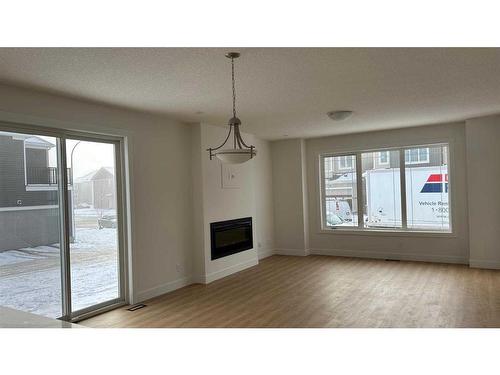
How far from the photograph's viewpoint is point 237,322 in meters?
4.01

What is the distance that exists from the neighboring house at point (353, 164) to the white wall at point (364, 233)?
0.75ft

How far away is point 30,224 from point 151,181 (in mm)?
1631

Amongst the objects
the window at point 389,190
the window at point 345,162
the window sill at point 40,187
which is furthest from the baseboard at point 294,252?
the window sill at point 40,187

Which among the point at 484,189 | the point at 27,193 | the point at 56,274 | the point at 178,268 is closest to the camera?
the point at 27,193

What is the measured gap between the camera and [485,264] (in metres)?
6.16

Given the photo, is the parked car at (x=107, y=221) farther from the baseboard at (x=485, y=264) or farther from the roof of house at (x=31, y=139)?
the baseboard at (x=485, y=264)

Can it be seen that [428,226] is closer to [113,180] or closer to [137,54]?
[113,180]

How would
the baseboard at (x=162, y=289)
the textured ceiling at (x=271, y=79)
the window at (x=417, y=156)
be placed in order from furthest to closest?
the window at (x=417, y=156) → the baseboard at (x=162, y=289) → the textured ceiling at (x=271, y=79)

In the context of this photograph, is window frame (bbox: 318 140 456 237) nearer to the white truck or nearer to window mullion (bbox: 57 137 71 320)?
the white truck

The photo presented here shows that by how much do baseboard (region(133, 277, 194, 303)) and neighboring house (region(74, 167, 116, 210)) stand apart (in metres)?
1.19

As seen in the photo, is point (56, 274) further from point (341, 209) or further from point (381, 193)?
point (381, 193)

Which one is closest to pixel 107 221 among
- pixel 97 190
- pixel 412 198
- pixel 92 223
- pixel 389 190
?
pixel 92 223

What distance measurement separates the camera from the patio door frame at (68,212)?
409 centimetres

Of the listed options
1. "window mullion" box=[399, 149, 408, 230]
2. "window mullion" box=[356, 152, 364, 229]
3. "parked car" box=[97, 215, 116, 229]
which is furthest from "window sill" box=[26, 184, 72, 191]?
"window mullion" box=[399, 149, 408, 230]
